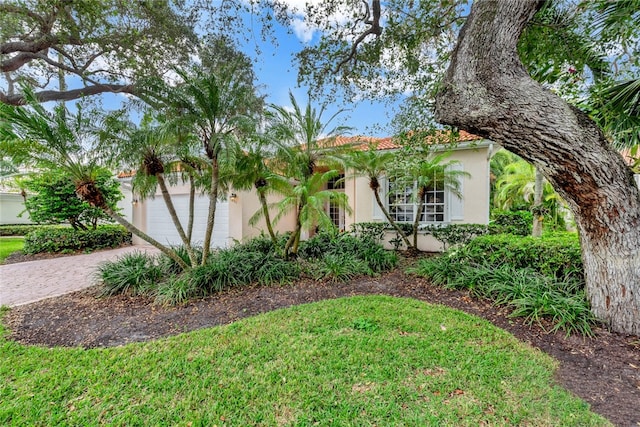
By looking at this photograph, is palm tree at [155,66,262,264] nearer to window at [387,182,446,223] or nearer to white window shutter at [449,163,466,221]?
window at [387,182,446,223]

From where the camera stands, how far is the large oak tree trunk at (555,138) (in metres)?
3.70

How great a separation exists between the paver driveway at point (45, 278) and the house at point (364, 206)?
2872 mm

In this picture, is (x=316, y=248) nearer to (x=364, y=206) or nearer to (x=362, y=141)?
(x=364, y=206)

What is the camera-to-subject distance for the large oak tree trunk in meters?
3.70

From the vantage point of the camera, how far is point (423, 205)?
10.8m

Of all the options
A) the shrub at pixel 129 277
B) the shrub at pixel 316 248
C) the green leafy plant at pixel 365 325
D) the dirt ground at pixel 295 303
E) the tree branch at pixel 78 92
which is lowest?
the dirt ground at pixel 295 303

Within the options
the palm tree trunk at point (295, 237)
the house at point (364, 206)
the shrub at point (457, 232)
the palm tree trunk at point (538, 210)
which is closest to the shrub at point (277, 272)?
the palm tree trunk at point (295, 237)

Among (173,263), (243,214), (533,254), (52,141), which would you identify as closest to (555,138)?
(533,254)

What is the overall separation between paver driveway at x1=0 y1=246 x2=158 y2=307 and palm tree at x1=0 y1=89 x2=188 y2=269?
2.99 m

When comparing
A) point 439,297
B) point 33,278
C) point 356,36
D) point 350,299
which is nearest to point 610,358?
point 439,297

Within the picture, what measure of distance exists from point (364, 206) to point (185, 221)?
27.4 ft

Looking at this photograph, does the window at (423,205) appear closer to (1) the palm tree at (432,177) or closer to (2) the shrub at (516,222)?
(1) the palm tree at (432,177)

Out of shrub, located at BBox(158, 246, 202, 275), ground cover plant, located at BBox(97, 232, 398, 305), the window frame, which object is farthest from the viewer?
the window frame

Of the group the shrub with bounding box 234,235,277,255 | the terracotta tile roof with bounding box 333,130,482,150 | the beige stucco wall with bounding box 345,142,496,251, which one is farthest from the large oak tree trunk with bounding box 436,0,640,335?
the shrub with bounding box 234,235,277,255
